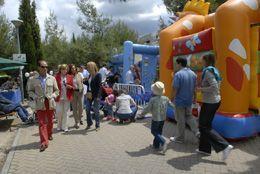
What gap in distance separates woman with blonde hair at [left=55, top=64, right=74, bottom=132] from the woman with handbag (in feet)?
12.9

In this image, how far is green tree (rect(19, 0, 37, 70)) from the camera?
2184cm

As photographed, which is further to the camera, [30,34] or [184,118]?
[30,34]

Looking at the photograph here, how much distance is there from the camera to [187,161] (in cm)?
586

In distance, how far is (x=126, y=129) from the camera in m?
8.83

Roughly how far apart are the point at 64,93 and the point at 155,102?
3.17 meters

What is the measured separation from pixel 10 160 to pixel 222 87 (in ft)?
13.9

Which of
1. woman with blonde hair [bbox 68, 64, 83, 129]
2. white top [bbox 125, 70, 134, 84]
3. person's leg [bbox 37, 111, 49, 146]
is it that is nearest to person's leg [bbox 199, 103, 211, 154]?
person's leg [bbox 37, 111, 49, 146]

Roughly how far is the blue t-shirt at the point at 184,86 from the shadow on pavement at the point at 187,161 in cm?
105

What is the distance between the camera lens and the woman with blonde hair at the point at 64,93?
8758 millimetres

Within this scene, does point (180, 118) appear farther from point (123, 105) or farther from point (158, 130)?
point (123, 105)

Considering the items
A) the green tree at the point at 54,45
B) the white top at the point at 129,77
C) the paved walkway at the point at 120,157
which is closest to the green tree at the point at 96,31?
the green tree at the point at 54,45

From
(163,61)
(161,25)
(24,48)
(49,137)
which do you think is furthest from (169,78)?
(161,25)

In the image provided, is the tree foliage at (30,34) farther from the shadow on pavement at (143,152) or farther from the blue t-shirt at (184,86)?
the blue t-shirt at (184,86)

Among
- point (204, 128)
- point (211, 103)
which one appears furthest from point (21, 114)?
point (211, 103)
